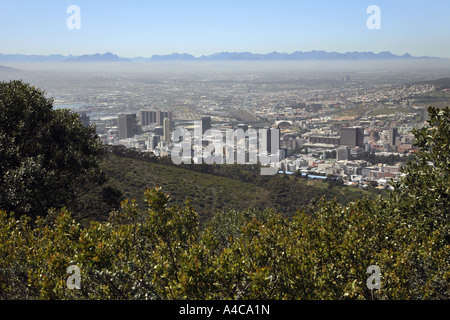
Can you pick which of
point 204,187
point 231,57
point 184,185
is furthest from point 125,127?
point 231,57

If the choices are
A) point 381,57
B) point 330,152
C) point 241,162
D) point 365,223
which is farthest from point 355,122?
point 381,57

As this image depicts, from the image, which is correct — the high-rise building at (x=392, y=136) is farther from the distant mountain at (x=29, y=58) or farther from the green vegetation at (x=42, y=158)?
the distant mountain at (x=29, y=58)

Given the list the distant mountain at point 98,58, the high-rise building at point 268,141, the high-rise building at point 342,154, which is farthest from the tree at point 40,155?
the distant mountain at point 98,58

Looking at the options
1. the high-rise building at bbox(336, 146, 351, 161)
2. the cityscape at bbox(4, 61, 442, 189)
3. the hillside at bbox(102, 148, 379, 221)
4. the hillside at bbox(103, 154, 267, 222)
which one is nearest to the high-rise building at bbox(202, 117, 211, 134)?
the cityscape at bbox(4, 61, 442, 189)

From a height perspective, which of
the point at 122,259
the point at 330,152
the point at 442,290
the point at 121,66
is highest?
the point at 121,66

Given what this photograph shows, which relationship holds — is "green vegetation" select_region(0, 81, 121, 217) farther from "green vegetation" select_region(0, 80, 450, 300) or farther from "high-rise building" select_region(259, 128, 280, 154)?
"high-rise building" select_region(259, 128, 280, 154)
